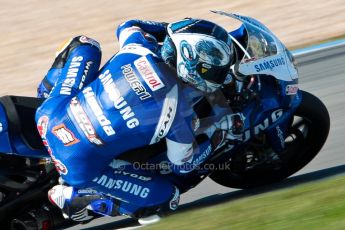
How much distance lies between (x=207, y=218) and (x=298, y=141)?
5.61ft

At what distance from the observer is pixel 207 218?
4652mm

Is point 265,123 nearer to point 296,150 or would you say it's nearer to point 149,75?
point 296,150

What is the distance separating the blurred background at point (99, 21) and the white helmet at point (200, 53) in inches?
192

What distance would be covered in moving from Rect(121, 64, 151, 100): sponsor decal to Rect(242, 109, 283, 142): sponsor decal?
846mm

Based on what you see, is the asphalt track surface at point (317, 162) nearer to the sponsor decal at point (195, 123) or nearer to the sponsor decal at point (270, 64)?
the sponsor decal at point (195, 123)

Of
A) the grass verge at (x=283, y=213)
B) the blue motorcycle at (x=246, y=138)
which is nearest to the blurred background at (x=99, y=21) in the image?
the blue motorcycle at (x=246, y=138)

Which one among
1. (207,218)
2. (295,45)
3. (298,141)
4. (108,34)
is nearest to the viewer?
(207,218)

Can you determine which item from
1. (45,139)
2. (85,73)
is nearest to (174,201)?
(45,139)

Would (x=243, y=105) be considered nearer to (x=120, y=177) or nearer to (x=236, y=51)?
(x=236, y=51)

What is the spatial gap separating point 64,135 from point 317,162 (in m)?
2.25

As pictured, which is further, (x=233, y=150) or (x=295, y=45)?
(x=295, y=45)

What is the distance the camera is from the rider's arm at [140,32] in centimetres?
577

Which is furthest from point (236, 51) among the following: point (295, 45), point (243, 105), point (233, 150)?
point (295, 45)

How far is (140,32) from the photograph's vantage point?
5.89 metres
